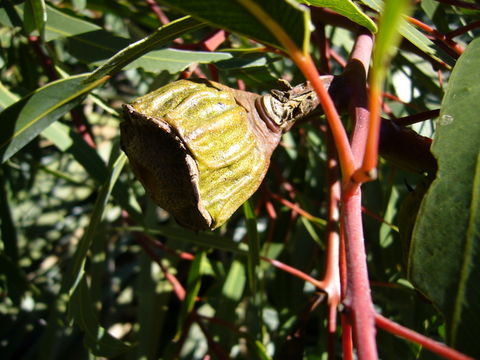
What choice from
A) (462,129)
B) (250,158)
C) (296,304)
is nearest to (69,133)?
(250,158)

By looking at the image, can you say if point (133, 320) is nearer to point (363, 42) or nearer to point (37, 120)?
point (37, 120)

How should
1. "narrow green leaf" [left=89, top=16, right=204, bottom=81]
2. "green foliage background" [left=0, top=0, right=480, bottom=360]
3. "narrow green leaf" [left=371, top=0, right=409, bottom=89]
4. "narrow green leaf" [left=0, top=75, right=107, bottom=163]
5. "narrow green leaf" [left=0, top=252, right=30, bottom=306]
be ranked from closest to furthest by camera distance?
"narrow green leaf" [left=371, top=0, right=409, bottom=89] → "green foliage background" [left=0, top=0, right=480, bottom=360] → "narrow green leaf" [left=89, top=16, right=204, bottom=81] → "narrow green leaf" [left=0, top=75, right=107, bottom=163] → "narrow green leaf" [left=0, top=252, right=30, bottom=306]

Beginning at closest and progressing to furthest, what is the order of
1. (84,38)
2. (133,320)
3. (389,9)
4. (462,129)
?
1. (389,9)
2. (462,129)
3. (84,38)
4. (133,320)

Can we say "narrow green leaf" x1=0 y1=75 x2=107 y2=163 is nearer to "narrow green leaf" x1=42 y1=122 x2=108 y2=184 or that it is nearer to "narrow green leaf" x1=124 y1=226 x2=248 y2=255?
"narrow green leaf" x1=42 y1=122 x2=108 y2=184

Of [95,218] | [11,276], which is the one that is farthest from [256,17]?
[11,276]

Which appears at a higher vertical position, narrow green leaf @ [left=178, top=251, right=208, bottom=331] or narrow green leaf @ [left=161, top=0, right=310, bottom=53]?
narrow green leaf @ [left=161, top=0, right=310, bottom=53]

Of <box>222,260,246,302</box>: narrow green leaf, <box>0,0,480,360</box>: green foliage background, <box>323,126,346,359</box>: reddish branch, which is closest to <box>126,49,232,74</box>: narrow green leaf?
<box>0,0,480,360</box>: green foliage background

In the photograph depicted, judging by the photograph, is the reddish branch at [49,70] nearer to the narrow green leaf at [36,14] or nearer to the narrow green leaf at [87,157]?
the narrow green leaf at [87,157]

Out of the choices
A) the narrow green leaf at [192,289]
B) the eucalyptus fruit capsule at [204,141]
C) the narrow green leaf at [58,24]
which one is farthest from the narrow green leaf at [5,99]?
the narrow green leaf at [192,289]
